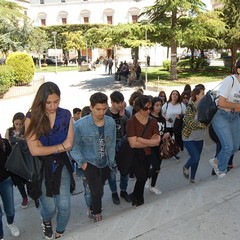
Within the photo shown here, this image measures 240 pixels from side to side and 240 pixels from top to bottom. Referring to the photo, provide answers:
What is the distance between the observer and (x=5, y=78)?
1540 cm

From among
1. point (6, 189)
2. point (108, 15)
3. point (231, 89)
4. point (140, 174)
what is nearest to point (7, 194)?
point (6, 189)

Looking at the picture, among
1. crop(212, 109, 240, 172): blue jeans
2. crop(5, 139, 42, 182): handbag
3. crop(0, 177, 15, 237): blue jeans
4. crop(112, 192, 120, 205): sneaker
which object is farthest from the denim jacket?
crop(212, 109, 240, 172): blue jeans

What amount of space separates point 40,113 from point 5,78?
13.5 m

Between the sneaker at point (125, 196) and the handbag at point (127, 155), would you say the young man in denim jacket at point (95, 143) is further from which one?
the sneaker at point (125, 196)

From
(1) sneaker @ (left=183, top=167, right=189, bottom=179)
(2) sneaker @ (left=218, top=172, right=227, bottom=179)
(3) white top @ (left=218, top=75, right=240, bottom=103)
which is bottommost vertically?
(1) sneaker @ (left=183, top=167, right=189, bottom=179)

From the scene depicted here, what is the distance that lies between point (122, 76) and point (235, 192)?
20364 millimetres

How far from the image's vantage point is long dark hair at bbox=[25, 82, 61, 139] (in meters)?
2.91

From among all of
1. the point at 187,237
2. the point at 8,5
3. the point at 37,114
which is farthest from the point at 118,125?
the point at 8,5

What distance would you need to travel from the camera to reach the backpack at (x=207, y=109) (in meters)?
4.06

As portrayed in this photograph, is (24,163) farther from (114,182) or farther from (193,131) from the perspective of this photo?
(193,131)

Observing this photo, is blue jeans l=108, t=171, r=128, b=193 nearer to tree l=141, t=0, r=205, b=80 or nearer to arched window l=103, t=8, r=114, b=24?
tree l=141, t=0, r=205, b=80

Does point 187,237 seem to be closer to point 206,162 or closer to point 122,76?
point 206,162

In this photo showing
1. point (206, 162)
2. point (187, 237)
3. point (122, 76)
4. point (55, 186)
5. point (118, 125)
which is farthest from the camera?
point (122, 76)

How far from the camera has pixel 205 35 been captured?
720 inches
